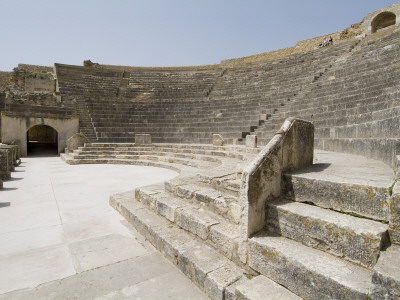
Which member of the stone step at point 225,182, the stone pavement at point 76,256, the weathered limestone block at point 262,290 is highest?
the stone step at point 225,182

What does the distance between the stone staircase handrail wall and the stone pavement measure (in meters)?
0.76

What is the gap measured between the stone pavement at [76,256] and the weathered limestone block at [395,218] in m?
1.42

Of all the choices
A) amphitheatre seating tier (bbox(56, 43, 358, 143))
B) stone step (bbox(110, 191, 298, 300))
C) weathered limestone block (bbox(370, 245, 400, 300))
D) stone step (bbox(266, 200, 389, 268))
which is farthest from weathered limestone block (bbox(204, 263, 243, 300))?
amphitheatre seating tier (bbox(56, 43, 358, 143))

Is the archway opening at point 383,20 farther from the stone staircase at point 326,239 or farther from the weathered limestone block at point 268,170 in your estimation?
the stone staircase at point 326,239

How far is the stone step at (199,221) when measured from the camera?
2318 millimetres

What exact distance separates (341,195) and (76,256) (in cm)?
258

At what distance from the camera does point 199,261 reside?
7.45 feet

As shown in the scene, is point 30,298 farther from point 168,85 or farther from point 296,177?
point 168,85

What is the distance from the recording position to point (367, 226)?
5.45 feet

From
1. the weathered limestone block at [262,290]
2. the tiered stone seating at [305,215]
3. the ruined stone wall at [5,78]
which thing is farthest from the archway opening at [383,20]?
the ruined stone wall at [5,78]

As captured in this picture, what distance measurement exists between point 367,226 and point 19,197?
5.48 meters

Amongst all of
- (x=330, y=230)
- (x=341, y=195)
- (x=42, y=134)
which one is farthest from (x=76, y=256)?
(x=42, y=134)

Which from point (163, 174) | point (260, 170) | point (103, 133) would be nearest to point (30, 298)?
point (260, 170)

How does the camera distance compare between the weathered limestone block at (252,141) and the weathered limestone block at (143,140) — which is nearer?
the weathered limestone block at (252,141)
